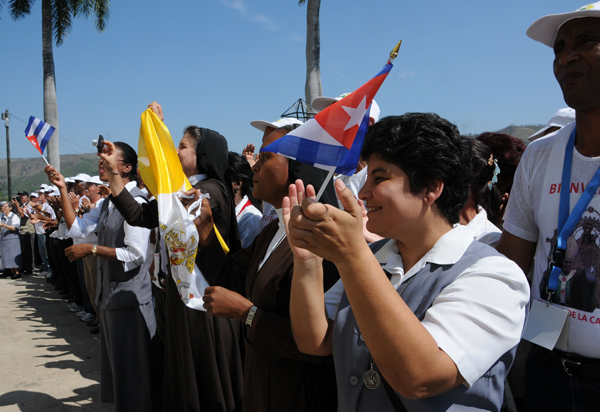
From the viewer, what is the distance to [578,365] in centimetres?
164

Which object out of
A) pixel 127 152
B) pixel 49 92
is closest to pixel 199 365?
pixel 127 152

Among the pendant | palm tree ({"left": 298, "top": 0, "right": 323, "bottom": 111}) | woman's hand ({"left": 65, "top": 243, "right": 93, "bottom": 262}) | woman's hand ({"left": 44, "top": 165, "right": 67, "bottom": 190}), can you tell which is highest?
palm tree ({"left": 298, "top": 0, "right": 323, "bottom": 111})

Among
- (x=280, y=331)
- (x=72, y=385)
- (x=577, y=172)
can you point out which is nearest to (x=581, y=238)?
(x=577, y=172)

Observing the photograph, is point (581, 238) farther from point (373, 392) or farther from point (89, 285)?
point (89, 285)

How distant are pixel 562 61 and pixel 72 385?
5.53 m

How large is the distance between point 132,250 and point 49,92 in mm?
13169

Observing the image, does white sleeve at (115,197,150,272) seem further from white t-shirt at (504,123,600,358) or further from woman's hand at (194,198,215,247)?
white t-shirt at (504,123,600,358)

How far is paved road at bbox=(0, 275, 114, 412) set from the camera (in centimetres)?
475

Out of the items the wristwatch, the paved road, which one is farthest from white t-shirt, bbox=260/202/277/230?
the paved road

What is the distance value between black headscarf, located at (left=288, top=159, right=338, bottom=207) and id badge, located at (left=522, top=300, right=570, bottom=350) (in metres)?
1.10

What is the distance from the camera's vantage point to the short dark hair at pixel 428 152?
1.48 metres

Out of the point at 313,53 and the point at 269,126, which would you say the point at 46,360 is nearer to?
the point at 269,126

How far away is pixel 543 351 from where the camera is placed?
5.99 feet

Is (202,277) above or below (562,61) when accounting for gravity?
below
